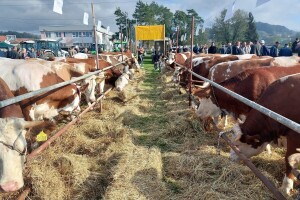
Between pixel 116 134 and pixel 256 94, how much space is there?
2.97 metres

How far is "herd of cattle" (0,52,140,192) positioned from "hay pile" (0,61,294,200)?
0.64 meters

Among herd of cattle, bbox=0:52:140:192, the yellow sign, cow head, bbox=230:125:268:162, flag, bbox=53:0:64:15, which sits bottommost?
cow head, bbox=230:125:268:162

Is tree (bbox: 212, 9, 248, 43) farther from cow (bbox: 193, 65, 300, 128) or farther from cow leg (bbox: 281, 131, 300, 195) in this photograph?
cow leg (bbox: 281, 131, 300, 195)

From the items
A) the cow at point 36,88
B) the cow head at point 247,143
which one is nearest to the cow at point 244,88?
the cow head at point 247,143

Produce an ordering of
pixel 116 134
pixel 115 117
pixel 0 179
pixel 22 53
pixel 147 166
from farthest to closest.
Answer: pixel 22 53 < pixel 115 117 < pixel 116 134 < pixel 147 166 < pixel 0 179

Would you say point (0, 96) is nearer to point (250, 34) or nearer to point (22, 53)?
point (22, 53)

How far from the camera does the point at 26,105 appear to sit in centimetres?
508

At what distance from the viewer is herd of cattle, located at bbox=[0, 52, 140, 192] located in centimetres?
285

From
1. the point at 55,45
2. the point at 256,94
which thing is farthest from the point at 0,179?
the point at 55,45

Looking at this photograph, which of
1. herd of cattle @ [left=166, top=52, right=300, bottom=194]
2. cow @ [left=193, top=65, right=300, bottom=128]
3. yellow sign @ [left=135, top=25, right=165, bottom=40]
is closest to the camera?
herd of cattle @ [left=166, top=52, right=300, bottom=194]

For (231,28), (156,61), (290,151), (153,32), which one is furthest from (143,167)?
(231,28)

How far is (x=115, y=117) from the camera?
7652 millimetres

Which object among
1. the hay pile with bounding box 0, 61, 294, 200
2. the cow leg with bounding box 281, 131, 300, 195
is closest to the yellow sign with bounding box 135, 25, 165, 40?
the hay pile with bounding box 0, 61, 294, 200

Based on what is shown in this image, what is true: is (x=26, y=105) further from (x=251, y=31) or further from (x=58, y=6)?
(x=251, y=31)
